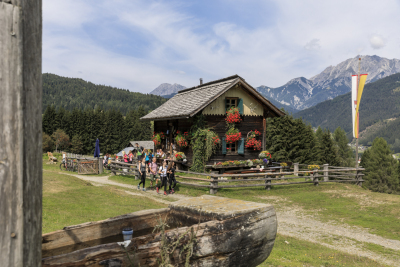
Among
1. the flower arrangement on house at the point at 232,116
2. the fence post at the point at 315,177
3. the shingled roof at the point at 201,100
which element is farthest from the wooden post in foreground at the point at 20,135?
the flower arrangement on house at the point at 232,116

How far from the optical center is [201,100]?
20.9 metres

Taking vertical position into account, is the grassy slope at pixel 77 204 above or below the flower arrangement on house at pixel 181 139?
below

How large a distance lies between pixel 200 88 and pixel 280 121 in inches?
898

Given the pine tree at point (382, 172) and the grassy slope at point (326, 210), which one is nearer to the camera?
the grassy slope at point (326, 210)

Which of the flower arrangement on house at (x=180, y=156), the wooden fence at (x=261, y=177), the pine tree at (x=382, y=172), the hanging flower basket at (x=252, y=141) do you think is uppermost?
the hanging flower basket at (x=252, y=141)

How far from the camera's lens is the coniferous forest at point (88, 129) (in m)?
71.2

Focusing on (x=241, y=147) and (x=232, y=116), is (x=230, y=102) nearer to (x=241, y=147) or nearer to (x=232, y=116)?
(x=232, y=116)

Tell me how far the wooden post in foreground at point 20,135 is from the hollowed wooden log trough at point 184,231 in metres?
0.84

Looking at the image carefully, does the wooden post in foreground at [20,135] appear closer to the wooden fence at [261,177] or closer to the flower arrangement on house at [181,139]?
the wooden fence at [261,177]

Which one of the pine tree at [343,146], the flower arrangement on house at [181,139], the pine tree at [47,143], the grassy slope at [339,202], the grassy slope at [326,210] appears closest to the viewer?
the grassy slope at [326,210]

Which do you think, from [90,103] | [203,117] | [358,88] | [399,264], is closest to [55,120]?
[203,117]

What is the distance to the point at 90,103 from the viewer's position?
19575cm

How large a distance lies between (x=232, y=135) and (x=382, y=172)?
146 ft

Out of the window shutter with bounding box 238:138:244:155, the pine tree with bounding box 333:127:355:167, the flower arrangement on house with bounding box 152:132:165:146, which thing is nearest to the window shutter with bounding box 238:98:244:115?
the window shutter with bounding box 238:138:244:155
